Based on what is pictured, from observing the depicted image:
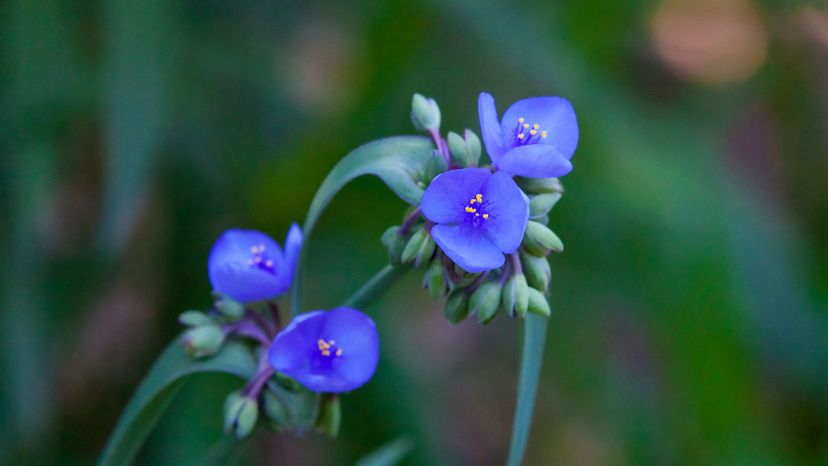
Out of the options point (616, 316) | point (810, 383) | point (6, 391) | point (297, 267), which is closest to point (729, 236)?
point (810, 383)

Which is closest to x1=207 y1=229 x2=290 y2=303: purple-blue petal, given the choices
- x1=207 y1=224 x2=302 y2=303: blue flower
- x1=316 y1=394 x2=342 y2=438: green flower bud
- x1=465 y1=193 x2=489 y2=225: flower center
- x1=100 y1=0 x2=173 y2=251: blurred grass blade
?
x1=207 y1=224 x2=302 y2=303: blue flower

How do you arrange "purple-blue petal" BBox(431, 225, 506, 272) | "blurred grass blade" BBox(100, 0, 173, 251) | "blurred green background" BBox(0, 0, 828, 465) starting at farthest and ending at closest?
"blurred green background" BBox(0, 0, 828, 465) < "blurred grass blade" BBox(100, 0, 173, 251) < "purple-blue petal" BBox(431, 225, 506, 272)

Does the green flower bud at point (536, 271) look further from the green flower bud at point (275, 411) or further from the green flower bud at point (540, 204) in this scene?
the green flower bud at point (275, 411)

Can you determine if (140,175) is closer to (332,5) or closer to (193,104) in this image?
(193,104)

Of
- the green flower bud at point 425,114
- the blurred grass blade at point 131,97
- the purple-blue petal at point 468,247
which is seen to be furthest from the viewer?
the blurred grass blade at point 131,97

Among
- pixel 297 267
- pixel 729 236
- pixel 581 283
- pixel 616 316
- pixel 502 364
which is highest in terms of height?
pixel 297 267

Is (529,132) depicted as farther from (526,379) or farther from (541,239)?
(526,379)

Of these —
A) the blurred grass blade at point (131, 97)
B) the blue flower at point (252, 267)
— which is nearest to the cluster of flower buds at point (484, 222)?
the blue flower at point (252, 267)

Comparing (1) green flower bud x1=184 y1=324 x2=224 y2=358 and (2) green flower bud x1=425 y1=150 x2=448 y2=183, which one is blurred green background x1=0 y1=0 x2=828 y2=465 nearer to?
(1) green flower bud x1=184 y1=324 x2=224 y2=358
